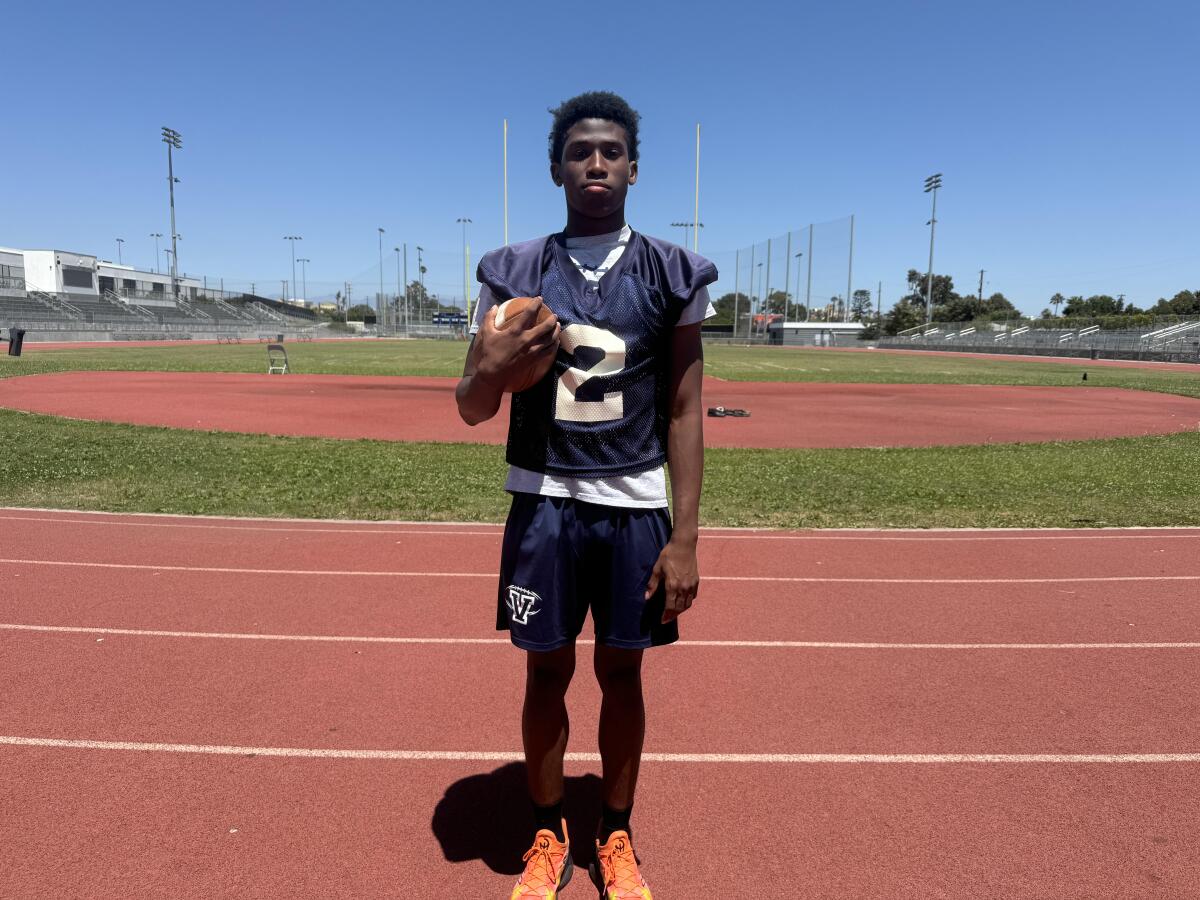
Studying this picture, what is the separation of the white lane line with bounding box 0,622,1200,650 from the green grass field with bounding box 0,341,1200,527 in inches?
109

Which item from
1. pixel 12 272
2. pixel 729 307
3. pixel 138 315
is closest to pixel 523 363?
pixel 138 315

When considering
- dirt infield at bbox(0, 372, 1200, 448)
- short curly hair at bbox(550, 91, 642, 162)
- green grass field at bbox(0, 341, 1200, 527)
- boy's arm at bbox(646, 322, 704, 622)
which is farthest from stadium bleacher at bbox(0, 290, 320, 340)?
boy's arm at bbox(646, 322, 704, 622)

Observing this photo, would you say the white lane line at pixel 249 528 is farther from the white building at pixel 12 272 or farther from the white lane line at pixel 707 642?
the white building at pixel 12 272

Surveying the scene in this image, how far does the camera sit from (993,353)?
2340 inches

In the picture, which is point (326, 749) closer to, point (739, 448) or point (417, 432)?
point (739, 448)

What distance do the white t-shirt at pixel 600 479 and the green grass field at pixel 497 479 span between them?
5.03 m

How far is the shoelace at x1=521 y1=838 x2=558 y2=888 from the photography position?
93.7 inches

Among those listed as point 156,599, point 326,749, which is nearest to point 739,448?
point 156,599

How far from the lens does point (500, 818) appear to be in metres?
2.80

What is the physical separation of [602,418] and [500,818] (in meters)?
1.64

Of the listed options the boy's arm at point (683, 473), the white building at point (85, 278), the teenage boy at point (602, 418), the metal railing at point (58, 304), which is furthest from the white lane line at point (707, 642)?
the white building at point (85, 278)

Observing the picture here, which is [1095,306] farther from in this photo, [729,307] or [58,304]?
[58,304]

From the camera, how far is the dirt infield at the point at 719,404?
13.4 m

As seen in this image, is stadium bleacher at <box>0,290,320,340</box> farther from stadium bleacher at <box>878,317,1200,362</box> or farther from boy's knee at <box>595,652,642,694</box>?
stadium bleacher at <box>878,317,1200,362</box>
